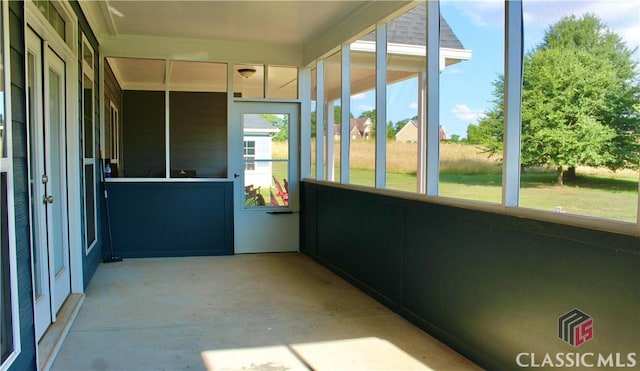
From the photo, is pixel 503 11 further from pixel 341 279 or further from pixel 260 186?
pixel 260 186

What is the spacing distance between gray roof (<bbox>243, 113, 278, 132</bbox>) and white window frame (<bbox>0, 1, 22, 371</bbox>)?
13.4ft

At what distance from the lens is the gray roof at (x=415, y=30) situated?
3350 millimetres

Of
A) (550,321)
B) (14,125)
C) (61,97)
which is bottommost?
(550,321)

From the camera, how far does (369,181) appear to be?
4426 millimetres

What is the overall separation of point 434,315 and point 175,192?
3.78 meters

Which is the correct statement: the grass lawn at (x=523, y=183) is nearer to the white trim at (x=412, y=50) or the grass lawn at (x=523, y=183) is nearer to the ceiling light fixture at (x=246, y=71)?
the white trim at (x=412, y=50)

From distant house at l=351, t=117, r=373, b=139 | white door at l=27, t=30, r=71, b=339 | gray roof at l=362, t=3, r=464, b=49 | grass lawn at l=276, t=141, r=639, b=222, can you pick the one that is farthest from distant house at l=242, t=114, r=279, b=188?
white door at l=27, t=30, r=71, b=339

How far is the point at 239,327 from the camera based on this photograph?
3457 millimetres

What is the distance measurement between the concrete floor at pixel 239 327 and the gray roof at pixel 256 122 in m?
1.97

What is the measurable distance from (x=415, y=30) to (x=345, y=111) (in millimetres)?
1292

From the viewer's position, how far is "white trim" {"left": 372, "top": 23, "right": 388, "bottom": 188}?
418 cm

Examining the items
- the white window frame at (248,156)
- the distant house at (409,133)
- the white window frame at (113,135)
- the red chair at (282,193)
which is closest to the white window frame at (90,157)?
the white window frame at (113,135)

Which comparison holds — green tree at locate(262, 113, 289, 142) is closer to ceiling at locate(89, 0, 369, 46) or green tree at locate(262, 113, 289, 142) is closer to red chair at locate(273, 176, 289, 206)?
red chair at locate(273, 176, 289, 206)

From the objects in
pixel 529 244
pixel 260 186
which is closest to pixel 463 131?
pixel 529 244
